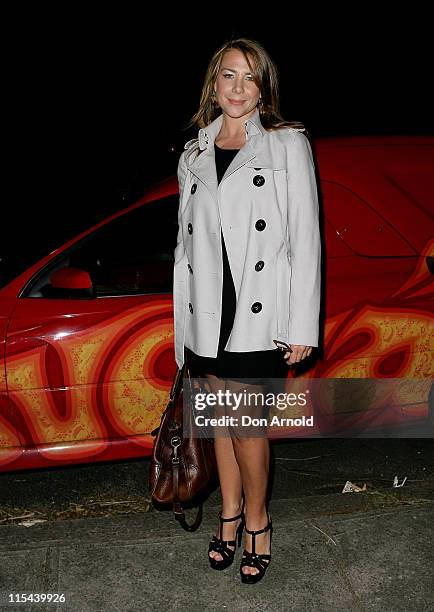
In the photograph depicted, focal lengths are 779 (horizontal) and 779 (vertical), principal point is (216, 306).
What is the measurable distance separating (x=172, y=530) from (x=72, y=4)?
19.6m

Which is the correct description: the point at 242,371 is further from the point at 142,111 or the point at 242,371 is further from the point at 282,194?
the point at 142,111

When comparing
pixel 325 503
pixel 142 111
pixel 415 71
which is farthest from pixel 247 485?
pixel 415 71

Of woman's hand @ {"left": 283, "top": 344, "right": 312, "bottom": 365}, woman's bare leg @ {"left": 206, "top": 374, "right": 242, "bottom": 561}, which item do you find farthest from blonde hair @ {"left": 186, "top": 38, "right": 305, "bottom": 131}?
woman's bare leg @ {"left": 206, "top": 374, "right": 242, "bottom": 561}

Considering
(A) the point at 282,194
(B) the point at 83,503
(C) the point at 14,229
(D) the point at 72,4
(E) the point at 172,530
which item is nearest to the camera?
(A) the point at 282,194

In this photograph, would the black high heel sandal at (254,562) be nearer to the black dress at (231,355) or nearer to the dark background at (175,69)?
the black dress at (231,355)

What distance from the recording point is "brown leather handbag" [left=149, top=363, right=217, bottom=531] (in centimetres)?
283

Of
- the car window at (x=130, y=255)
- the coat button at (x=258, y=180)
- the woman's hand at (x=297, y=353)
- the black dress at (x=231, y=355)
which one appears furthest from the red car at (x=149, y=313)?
the coat button at (x=258, y=180)

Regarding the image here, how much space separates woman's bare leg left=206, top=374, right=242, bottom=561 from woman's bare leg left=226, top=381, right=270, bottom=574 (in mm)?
67

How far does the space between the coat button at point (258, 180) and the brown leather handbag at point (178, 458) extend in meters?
0.75

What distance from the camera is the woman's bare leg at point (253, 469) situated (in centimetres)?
275

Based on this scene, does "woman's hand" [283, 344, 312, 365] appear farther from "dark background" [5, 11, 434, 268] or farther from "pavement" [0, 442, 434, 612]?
"dark background" [5, 11, 434, 268]

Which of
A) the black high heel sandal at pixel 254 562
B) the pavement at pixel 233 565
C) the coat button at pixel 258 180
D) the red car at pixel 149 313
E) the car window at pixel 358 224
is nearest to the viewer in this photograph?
the coat button at pixel 258 180

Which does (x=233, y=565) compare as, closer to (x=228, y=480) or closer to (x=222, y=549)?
(x=222, y=549)

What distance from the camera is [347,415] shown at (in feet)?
12.4
